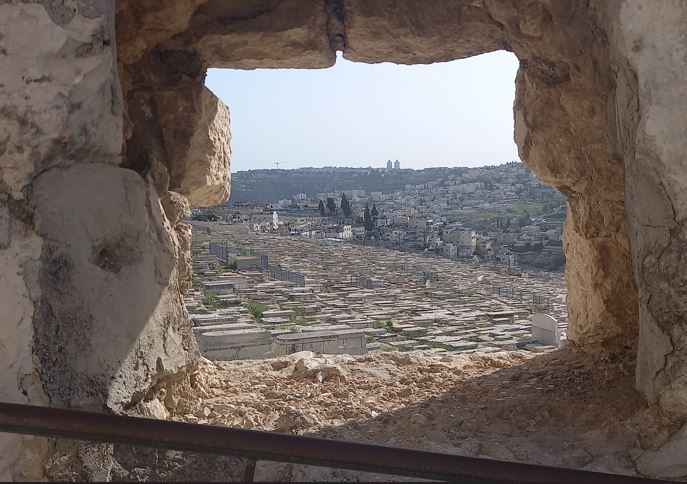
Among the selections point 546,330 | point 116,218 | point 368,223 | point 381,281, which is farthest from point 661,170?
point 368,223

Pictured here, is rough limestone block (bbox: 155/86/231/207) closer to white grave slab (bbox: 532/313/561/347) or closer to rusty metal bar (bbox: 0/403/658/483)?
rusty metal bar (bbox: 0/403/658/483)

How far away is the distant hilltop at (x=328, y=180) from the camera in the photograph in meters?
55.6

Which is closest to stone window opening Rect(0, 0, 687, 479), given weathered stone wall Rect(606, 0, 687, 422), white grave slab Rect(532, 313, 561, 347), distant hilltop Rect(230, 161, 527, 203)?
weathered stone wall Rect(606, 0, 687, 422)

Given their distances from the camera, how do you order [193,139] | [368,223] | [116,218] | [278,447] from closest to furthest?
[278,447], [116,218], [193,139], [368,223]

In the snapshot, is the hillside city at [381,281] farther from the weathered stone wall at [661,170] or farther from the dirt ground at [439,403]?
the weathered stone wall at [661,170]

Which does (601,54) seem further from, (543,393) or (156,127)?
(156,127)

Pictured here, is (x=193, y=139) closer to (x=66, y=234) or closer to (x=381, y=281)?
(x=66, y=234)

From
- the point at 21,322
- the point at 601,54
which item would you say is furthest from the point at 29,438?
the point at 601,54

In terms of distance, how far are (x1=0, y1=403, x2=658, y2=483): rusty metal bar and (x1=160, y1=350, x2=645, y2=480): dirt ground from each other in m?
0.80

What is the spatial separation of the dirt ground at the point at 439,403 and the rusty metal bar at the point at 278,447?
796mm

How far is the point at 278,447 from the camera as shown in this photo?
62.1 inches

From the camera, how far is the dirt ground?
2.59 m

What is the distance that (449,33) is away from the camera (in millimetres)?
4168

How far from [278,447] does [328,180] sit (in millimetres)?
67299
